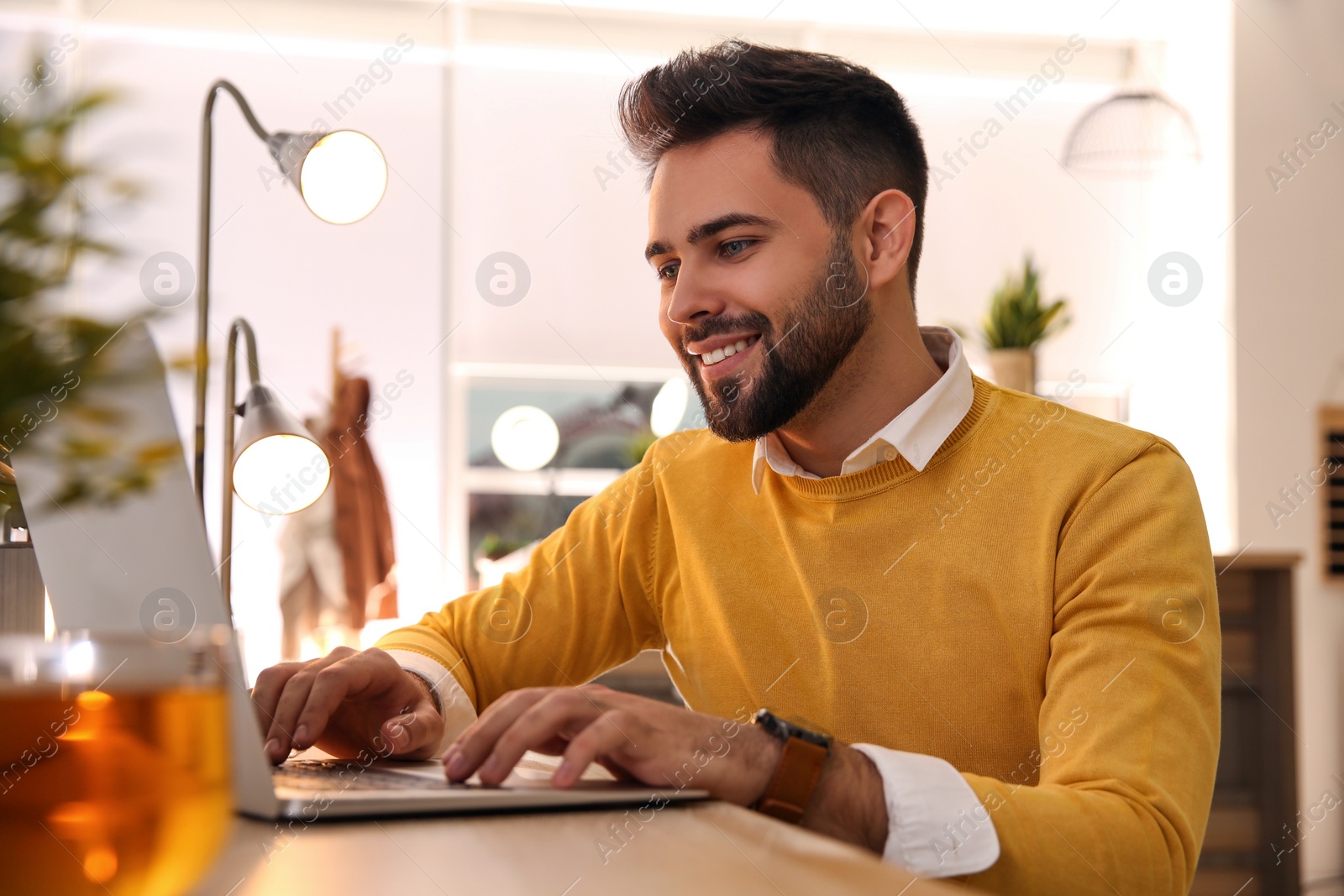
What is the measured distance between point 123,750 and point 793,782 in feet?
1.65

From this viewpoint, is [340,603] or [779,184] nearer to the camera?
[779,184]

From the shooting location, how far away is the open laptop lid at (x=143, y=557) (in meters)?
0.50

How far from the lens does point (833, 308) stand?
1422 millimetres

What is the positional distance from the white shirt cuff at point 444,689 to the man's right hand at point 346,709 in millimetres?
92

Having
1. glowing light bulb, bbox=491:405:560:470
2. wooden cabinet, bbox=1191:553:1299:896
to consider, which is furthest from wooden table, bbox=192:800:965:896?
glowing light bulb, bbox=491:405:560:470

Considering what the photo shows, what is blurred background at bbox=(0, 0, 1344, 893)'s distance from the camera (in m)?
4.50

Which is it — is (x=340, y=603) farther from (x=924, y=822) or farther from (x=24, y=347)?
(x=24, y=347)

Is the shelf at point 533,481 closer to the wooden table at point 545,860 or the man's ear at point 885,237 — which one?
the man's ear at point 885,237

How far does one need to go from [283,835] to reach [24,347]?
12.0 inches

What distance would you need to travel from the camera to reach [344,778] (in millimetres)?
720

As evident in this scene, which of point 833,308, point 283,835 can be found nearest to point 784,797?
point 283,835

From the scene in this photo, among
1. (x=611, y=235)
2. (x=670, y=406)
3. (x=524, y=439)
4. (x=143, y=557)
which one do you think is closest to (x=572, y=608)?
(x=143, y=557)

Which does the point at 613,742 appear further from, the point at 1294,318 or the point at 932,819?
the point at 1294,318

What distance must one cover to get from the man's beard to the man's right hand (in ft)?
1.75
